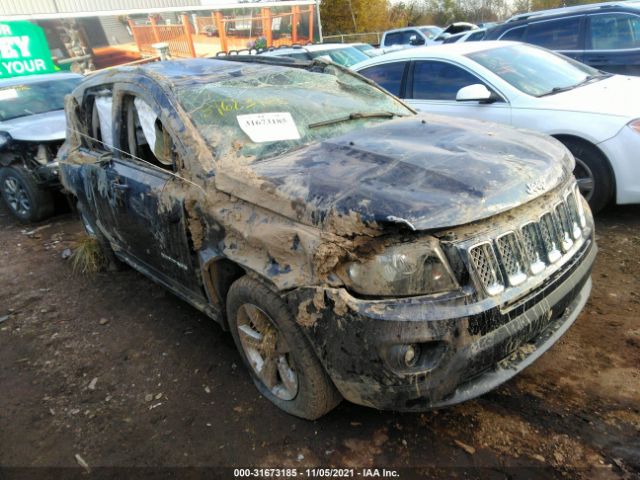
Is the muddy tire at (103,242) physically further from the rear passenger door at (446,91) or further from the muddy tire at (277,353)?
the rear passenger door at (446,91)

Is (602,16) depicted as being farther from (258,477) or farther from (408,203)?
(258,477)

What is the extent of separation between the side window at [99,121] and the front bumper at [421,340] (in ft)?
8.10

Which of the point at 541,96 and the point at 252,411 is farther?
the point at 541,96

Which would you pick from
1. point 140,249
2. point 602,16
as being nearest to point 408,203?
point 140,249

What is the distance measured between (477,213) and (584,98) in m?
3.23

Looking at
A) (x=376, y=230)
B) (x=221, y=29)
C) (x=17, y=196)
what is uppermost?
(x=376, y=230)

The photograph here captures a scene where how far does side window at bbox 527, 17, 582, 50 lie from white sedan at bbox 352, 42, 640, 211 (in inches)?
78.8

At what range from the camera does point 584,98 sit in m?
4.32

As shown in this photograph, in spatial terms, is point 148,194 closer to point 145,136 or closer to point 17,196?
point 145,136

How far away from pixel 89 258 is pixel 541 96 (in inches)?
185

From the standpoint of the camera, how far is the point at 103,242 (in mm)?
4152

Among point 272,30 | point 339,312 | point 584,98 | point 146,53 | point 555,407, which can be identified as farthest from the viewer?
point 272,30

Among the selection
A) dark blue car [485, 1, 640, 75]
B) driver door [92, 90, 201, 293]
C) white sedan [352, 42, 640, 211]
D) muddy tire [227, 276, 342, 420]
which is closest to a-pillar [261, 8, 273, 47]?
dark blue car [485, 1, 640, 75]

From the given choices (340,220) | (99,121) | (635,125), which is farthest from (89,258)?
(635,125)
